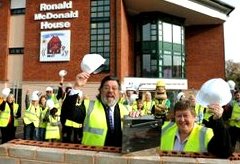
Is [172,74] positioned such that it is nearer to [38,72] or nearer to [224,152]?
[38,72]

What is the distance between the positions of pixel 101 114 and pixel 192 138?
926mm

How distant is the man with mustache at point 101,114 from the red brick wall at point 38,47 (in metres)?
26.0

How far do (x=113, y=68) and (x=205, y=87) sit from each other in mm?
27205

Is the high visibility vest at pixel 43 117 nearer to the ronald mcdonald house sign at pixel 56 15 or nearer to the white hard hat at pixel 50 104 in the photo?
the white hard hat at pixel 50 104

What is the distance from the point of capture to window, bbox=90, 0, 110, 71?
30.4m

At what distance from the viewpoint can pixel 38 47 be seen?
31.5 m

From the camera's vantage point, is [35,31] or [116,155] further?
[35,31]

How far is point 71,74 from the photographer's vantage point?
3045 cm

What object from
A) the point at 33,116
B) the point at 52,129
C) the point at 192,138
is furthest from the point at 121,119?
the point at 33,116

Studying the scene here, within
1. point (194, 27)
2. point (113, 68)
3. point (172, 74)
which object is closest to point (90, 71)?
point (113, 68)

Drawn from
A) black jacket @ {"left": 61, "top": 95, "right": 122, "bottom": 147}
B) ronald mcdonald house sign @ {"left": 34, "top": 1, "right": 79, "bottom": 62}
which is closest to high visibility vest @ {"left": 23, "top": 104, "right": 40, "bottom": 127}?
black jacket @ {"left": 61, "top": 95, "right": 122, "bottom": 147}

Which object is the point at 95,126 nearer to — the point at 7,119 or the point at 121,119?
the point at 121,119

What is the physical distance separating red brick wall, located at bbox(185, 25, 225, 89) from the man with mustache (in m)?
36.3

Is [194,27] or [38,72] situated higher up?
[194,27]
